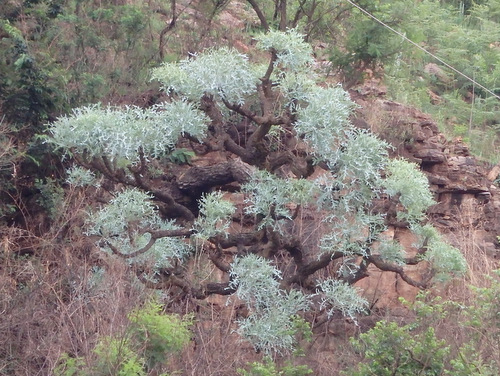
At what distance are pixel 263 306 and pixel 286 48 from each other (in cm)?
265

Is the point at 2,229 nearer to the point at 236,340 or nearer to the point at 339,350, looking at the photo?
the point at 236,340

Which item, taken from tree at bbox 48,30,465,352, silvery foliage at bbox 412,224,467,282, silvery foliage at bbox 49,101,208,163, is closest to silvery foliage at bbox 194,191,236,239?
tree at bbox 48,30,465,352

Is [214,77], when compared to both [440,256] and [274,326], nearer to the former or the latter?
[274,326]

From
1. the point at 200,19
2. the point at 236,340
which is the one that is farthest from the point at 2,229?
the point at 200,19

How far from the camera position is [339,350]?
8625 mm

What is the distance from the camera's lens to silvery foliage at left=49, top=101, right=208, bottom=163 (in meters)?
7.49

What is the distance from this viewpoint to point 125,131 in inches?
296

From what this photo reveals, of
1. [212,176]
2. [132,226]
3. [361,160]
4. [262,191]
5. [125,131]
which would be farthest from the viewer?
[212,176]

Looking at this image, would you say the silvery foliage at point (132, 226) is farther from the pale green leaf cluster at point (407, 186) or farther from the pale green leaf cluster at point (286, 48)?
the pale green leaf cluster at point (407, 186)

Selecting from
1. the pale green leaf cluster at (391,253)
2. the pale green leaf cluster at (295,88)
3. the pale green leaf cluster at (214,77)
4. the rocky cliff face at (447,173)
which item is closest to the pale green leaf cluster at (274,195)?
the pale green leaf cluster at (295,88)

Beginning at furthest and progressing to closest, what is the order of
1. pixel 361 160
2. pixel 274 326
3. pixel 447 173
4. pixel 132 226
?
1. pixel 447 173
2. pixel 132 226
3. pixel 274 326
4. pixel 361 160

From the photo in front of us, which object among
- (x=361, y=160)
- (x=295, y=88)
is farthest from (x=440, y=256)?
(x=295, y=88)

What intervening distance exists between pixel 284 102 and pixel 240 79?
0.60 metres

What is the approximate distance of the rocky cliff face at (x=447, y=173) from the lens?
11547mm
